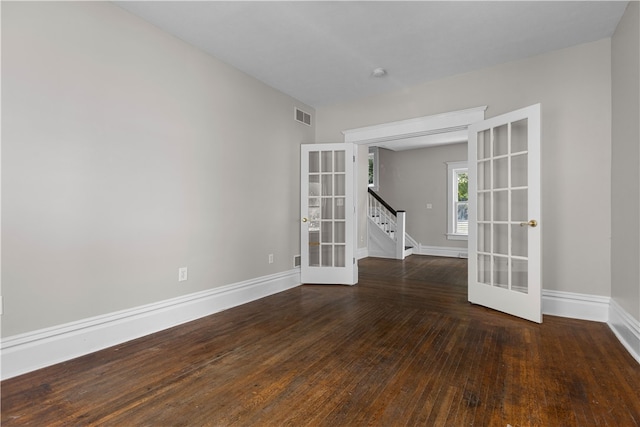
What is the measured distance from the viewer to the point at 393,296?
3955 mm

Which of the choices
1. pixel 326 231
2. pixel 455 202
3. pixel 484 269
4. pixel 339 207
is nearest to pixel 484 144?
pixel 484 269

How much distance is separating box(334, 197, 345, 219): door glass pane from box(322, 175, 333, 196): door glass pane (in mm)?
148

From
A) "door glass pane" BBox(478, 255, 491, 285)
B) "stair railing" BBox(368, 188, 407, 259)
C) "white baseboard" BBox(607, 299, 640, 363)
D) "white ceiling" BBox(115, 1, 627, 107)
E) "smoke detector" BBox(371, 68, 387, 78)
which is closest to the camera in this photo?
"white baseboard" BBox(607, 299, 640, 363)

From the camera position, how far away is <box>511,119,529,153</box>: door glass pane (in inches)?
122

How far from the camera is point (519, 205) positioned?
10.4 ft

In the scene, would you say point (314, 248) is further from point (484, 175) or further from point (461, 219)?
point (461, 219)

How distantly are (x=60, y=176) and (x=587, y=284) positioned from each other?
4638mm

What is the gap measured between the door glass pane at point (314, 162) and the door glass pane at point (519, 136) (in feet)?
8.11

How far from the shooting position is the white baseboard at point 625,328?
2281mm

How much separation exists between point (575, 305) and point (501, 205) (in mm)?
1179

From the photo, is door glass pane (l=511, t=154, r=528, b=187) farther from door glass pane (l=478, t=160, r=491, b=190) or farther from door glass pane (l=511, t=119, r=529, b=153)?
door glass pane (l=478, t=160, r=491, b=190)

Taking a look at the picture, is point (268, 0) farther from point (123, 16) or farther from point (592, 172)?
point (592, 172)

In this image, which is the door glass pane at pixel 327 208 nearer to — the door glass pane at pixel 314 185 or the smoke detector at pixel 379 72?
the door glass pane at pixel 314 185

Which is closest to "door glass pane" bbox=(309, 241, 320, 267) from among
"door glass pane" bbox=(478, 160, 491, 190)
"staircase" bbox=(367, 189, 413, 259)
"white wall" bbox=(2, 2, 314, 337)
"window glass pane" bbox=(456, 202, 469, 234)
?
"white wall" bbox=(2, 2, 314, 337)
